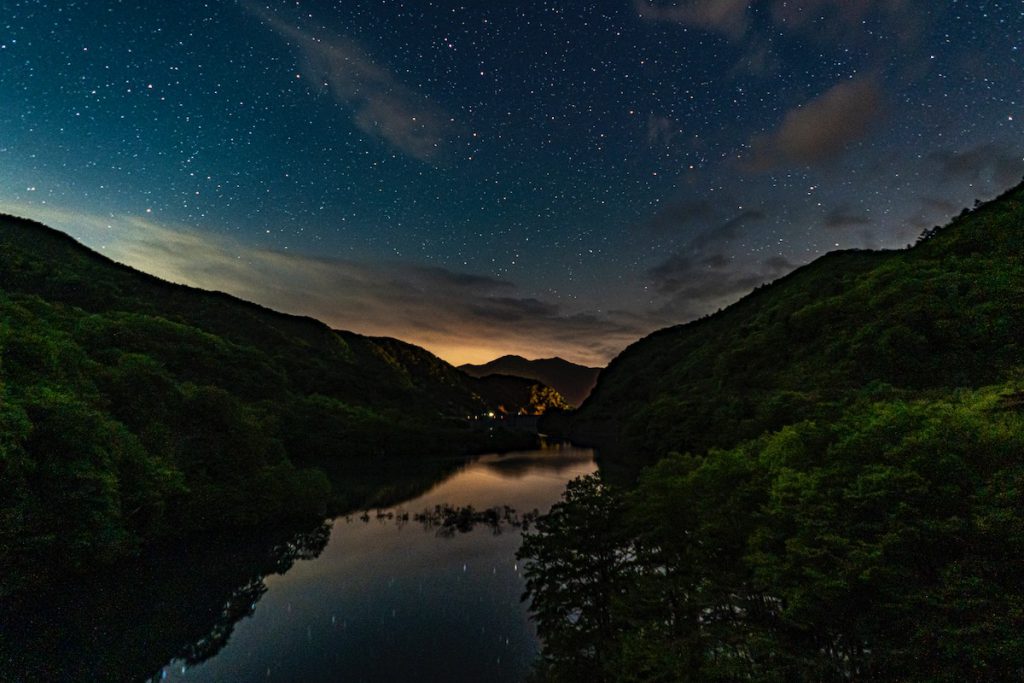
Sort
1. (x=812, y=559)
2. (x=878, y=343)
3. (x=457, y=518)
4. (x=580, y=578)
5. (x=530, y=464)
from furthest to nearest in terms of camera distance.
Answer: (x=530, y=464) → (x=878, y=343) → (x=457, y=518) → (x=580, y=578) → (x=812, y=559)

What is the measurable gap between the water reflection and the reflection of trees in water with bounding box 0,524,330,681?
0.08m

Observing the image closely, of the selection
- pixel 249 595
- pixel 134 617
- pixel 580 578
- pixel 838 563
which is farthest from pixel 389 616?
pixel 838 563

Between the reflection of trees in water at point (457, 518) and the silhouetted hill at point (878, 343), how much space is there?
90.2 feet

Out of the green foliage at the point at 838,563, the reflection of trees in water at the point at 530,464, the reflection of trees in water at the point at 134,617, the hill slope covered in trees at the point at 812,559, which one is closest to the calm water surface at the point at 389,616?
the reflection of trees in water at the point at 134,617

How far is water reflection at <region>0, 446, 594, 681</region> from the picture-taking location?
2084cm

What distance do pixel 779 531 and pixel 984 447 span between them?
528 cm

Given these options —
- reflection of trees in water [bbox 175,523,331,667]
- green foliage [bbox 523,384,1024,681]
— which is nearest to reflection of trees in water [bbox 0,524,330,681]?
reflection of trees in water [bbox 175,523,331,667]

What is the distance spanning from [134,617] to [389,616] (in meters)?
13.6

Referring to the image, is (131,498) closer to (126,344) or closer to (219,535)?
(219,535)

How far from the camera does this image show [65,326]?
203 feet

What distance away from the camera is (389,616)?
90.8 ft

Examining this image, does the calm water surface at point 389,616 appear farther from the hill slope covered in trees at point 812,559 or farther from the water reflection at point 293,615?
the hill slope covered in trees at point 812,559

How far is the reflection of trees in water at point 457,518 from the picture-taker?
166 feet

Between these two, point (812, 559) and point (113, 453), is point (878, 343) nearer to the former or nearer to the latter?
point (812, 559)
